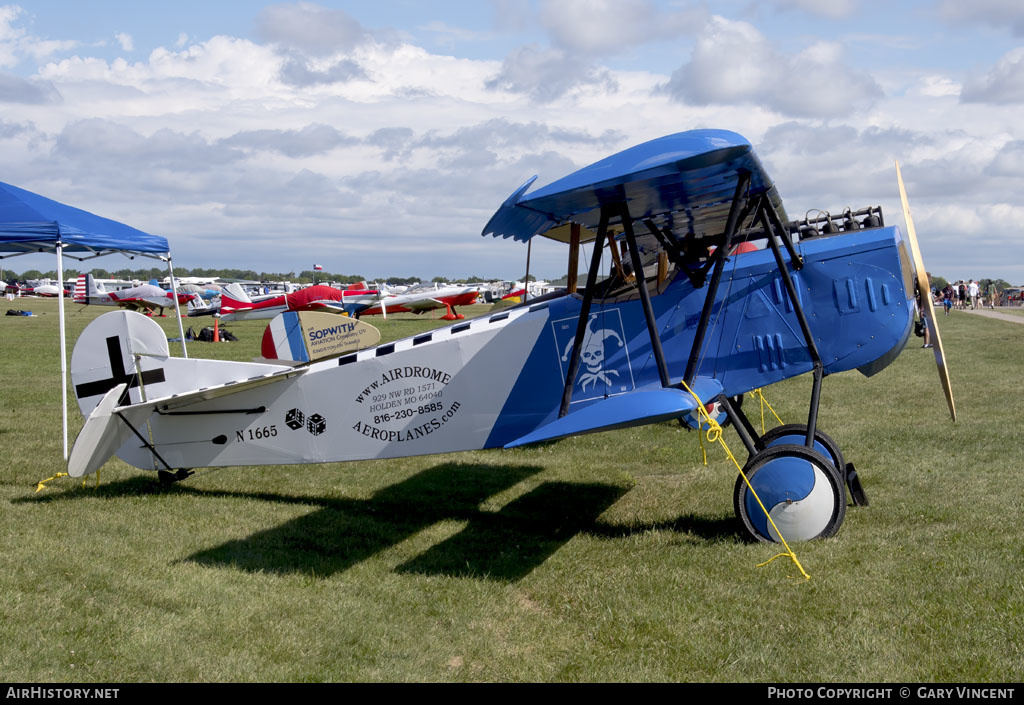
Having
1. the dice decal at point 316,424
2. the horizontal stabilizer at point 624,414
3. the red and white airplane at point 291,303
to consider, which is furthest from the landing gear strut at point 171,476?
the red and white airplane at point 291,303

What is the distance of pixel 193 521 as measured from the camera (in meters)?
6.59

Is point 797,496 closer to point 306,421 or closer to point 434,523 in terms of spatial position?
point 434,523

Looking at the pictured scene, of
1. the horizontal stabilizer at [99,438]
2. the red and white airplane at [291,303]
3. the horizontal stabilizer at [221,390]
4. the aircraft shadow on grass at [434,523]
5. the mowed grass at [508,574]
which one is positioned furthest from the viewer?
the red and white airplane at [291,303]

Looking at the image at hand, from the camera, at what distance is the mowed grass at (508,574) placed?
404 cm

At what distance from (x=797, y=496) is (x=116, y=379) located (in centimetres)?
563

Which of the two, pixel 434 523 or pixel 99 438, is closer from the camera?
pixel 99 438

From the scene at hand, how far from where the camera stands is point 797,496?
5402mm

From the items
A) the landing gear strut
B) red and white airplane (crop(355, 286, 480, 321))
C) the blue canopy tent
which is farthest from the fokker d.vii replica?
red and white airplane (crop(355, 286, 480, 321))

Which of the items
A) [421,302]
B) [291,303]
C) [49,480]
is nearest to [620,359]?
[49,480]

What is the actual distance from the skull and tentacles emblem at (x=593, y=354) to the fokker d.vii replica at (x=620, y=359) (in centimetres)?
1

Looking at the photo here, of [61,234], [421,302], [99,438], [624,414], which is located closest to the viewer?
[624,414]

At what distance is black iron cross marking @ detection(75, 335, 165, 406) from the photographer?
7.03 meters

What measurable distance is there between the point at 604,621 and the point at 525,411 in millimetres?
2027

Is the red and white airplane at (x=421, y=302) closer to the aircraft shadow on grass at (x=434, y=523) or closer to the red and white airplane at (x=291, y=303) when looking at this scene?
the red and white airplane at (x=291, y=303)
